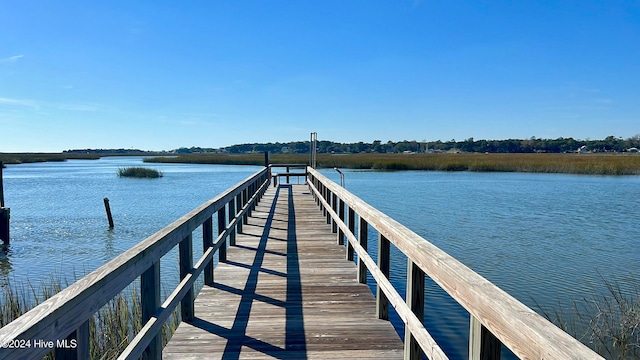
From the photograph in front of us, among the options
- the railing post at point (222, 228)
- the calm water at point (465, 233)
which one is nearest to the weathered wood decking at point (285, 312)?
the railing post at point (222, 228)

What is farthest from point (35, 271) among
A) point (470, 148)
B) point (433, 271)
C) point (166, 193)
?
point (470, 148)

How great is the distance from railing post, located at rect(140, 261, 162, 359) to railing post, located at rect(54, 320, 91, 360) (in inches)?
35.6

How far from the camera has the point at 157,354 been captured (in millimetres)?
2920

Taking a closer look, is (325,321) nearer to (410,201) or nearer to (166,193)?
(410,201)

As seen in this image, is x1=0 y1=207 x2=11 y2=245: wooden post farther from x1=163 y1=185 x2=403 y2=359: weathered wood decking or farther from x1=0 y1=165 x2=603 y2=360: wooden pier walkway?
x1=163 y1=185 x2=403 y2=359: weathered wood decking

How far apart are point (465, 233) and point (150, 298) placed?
12.1 metres

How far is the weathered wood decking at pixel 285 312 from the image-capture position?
3457 millimetres

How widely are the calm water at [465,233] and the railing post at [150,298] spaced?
4110mm

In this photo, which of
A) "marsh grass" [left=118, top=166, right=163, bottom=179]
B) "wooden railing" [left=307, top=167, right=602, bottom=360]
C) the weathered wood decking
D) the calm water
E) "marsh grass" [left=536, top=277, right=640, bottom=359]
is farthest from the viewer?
"marsh grass" [left=118, top=166, right=163, bottom=179]

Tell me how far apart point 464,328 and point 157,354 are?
4.87m

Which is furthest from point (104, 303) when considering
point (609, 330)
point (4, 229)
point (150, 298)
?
point (4, 229)

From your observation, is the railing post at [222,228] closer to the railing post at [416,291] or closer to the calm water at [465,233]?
the calm water at [465,233]

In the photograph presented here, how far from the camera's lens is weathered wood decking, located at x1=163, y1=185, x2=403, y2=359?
3.46 metres

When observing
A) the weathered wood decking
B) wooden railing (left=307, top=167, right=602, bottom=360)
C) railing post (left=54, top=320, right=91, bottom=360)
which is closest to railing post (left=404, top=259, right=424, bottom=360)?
wooden railing (left=307, top=167, right=602, bottom=360)
